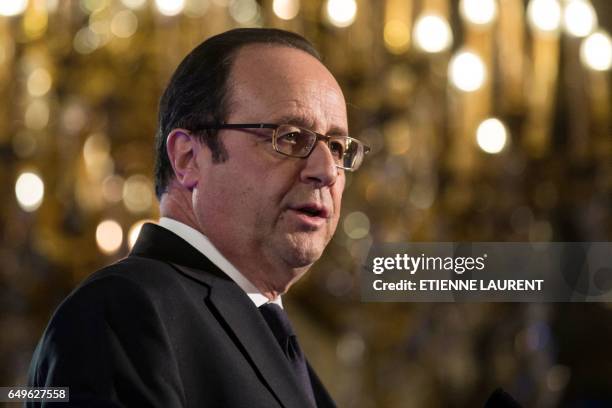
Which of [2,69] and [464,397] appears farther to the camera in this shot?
[464,397]

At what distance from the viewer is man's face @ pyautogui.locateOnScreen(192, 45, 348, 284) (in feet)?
6.57

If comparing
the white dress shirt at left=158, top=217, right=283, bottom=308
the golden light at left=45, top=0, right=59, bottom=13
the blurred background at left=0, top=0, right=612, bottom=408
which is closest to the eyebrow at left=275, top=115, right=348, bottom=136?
the white dress shirt at left=158, top=217, right=283, bottom=308

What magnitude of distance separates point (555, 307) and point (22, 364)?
9.81 ft

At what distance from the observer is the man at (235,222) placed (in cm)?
179

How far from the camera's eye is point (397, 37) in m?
5.32

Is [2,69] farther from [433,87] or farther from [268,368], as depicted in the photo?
[268,368]

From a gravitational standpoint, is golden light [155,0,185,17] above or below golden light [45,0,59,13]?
below

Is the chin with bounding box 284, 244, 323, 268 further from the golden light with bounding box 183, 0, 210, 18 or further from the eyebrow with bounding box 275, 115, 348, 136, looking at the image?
the golden light with bounding box 183, 0, 210, 18

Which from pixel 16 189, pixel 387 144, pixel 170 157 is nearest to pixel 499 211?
pixel 387 144

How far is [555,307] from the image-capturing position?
661 centimetres

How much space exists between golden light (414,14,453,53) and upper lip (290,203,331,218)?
3303mm

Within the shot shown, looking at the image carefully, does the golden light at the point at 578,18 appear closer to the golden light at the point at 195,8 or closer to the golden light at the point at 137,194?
the golden light at the point at 195,8

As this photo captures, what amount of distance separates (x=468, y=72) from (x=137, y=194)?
153 centimetres

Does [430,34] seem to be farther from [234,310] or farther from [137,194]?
[234,310]
